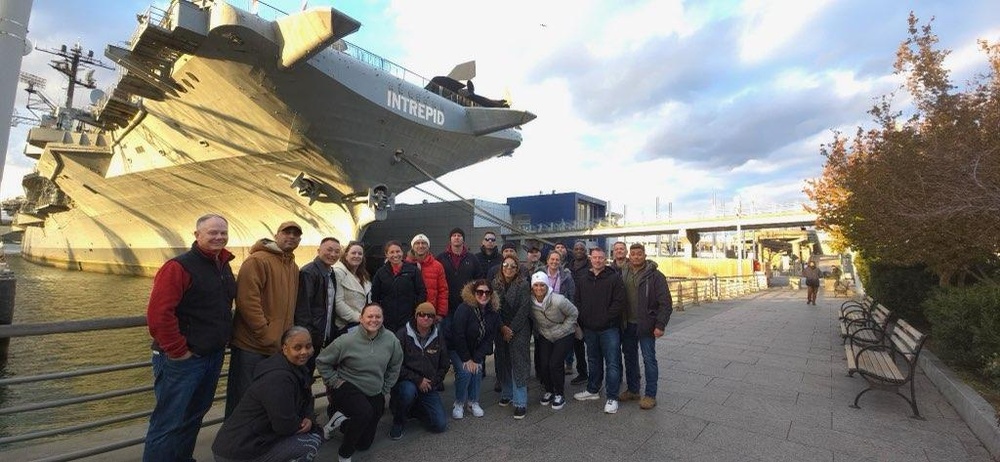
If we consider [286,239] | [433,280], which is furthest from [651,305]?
[286,239]

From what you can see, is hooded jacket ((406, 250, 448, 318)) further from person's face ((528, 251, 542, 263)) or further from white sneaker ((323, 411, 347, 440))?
person's face ((528, 251, 542, 263))

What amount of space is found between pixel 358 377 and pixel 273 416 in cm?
85

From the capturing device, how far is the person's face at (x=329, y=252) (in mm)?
3805

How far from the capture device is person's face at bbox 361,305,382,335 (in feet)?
11.6

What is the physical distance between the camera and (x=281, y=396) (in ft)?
8.95

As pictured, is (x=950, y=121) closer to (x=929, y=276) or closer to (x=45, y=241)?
(x=929, y=276)

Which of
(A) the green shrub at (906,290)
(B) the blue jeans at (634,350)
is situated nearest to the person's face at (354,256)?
(B) the blue jeans at (634,350)

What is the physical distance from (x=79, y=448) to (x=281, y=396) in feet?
5.95

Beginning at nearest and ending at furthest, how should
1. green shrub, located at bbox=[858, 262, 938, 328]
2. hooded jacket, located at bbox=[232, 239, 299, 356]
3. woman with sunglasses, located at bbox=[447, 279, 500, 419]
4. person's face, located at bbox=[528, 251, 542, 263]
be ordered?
hooded jacket, located at bbox=[232, 239, 299, 356] < woman with sunglasses, located at bbox=[447, 279, 500, 419] < person's face, located at bbox=[528, 251, 542, 263] < green shrub, located at bbox=[858, 262, 938, 328]

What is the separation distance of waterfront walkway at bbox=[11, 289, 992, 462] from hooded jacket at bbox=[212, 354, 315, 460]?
0.81 metres

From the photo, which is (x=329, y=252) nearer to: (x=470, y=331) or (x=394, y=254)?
(x=394, y=254)

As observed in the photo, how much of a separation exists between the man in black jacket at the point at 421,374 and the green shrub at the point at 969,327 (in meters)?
5.58

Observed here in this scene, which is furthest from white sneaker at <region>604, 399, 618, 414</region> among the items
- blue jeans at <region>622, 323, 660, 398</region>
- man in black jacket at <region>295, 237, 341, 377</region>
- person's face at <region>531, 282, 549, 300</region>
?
man in black jacket at <region>295, 237, 341, 377</region>

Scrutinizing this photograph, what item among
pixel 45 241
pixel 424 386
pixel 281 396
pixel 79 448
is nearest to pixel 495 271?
pixel 424 386
